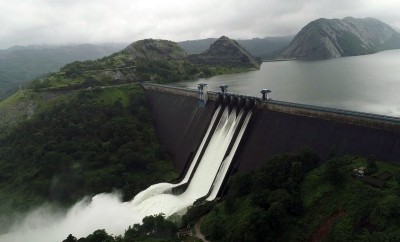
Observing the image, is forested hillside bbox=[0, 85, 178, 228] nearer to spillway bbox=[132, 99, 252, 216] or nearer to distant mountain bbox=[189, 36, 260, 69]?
spillway bbox=[132, 99, 252, 216]

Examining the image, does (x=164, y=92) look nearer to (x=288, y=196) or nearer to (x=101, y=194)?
(x=101, y=194)


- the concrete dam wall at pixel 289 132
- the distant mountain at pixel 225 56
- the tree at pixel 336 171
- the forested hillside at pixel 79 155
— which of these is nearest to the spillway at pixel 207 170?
the concrete dam wall at pixel 289 132

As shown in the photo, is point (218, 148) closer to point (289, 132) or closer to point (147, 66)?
point (289, 132)

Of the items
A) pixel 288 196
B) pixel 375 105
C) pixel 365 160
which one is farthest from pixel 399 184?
pixel 375 105

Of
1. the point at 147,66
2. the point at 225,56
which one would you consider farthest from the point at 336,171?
the point at 225,56

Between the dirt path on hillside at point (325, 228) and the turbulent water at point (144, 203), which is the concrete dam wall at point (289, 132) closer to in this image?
the turbulent water at point (144, 203)

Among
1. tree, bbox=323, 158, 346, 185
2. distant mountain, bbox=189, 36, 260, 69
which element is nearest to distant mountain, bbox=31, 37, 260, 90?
distant mountain, bbox=189, 36, 260, 69
